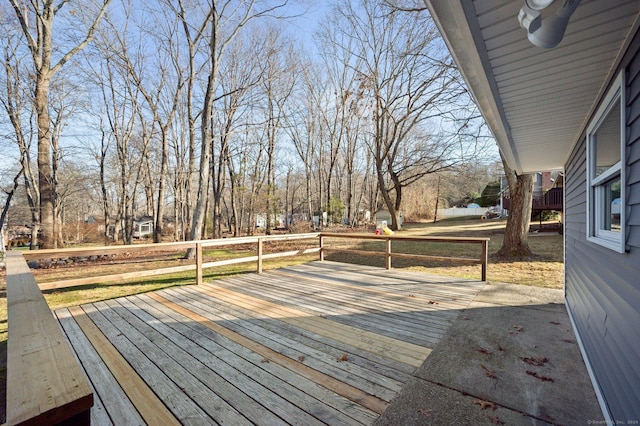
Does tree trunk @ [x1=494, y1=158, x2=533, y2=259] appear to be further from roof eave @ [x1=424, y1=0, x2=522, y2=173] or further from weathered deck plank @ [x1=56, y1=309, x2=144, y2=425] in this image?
weathered deck plank @ [x1=56, y1=309, x2=144, y2=425]

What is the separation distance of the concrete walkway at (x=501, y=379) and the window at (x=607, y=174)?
1071 mm

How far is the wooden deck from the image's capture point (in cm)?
185

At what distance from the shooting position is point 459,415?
1784mm

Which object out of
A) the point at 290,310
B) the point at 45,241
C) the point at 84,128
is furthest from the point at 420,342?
the point at 84,128

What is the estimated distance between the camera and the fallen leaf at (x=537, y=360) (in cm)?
241

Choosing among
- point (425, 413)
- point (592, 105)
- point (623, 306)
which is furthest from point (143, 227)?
point (623, 306)

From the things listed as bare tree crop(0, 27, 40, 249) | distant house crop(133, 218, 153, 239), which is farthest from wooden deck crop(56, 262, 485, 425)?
distant house crop(133, 218, 153, 239)

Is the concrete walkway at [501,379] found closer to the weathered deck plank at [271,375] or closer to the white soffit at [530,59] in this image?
the weathered deck plank at [271,375]

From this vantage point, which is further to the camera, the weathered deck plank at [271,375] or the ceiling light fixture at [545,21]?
the weathered deck plank at [271,375]

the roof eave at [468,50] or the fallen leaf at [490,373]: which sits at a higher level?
the roof eave at [468,50]

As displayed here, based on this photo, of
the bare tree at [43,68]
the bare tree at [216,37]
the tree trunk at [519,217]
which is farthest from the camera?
the bare tree at [216,37]

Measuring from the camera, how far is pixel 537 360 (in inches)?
96.6

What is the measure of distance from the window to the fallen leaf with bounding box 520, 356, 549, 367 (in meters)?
1.09

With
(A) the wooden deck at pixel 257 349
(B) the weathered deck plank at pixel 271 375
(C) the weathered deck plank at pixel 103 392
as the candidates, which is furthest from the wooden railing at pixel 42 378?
(B) the weathered deck plank at pixel 271 375
